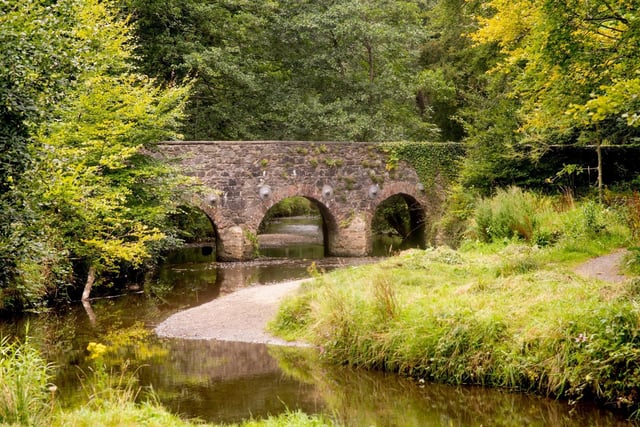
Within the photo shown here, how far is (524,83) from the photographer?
10.9 metres

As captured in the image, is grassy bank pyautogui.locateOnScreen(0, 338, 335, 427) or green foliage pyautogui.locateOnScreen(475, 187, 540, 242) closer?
grassy bank pyautogui.locateOnScreen(0, 338, 335, 427)

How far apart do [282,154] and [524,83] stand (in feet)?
29.9

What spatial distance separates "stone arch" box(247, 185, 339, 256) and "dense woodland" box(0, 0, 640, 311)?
2802 millimetres

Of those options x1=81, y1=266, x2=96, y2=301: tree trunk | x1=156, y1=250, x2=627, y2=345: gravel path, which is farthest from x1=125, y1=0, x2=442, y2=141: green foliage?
x1=156, y1=250, x2=627, y2=345: gravel path

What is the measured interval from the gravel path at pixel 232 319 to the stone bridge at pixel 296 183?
204 inches

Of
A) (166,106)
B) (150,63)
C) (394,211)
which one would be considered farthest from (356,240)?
(150,63)

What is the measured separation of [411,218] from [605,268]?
12.8 meters

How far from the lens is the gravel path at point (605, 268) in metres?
9.65

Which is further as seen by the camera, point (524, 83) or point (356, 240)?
point (356, 240)

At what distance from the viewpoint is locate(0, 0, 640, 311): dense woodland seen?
304 inches

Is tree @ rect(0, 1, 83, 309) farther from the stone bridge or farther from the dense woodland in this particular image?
the stone bridge

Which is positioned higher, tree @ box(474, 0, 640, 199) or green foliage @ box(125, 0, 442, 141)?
green foliage @ box(125, 0, 442, 141)

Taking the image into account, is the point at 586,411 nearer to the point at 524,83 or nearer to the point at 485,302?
the point at 485,302

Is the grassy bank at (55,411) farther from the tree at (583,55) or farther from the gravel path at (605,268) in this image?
the gravel path at (605,268)
